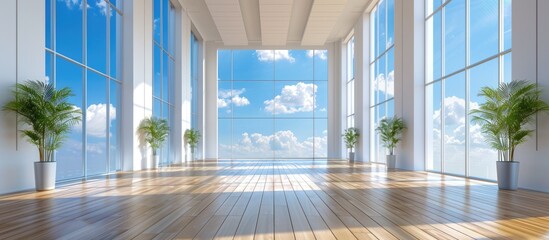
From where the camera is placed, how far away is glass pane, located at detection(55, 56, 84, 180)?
879 cm

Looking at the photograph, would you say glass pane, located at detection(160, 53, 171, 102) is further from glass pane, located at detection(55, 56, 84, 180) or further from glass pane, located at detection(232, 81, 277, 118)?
glass pane, located at detection(232, 81, 277, 118)

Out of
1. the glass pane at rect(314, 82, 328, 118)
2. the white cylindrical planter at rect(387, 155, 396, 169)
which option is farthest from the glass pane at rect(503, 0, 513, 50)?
the glass pane at rect(314, 82, 328, 118)

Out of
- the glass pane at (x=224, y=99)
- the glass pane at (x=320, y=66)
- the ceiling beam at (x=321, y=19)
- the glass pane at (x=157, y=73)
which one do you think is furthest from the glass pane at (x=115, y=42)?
the glass pane at (x=320, y=66)

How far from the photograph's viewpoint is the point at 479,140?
30.7 feet

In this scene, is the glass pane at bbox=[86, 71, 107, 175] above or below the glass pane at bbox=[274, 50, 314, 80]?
below

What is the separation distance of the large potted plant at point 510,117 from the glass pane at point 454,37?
3191mm

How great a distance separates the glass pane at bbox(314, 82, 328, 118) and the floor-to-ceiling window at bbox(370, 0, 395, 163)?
5.68 meters

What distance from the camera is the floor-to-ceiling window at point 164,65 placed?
1430 centimetres

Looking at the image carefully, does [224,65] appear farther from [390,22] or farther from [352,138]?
[390,22]

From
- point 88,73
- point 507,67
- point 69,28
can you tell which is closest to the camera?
point 507,67

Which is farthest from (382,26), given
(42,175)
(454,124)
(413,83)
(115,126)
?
(42,175)

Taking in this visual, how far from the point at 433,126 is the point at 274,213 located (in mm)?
8608

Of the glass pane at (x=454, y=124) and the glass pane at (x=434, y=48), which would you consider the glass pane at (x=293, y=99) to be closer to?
the glass pane at (x=434, y=48)

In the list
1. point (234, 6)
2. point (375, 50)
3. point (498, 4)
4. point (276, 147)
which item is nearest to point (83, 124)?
point (234, 6)
